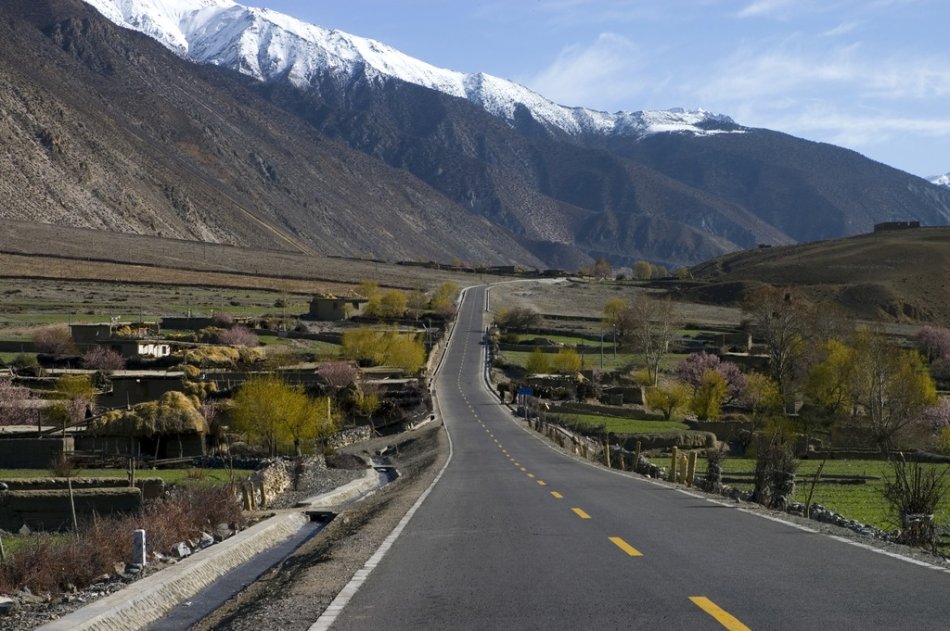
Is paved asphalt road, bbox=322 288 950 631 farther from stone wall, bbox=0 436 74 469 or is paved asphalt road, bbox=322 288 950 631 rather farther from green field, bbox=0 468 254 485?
stone wall, bbox=0 436 74 469

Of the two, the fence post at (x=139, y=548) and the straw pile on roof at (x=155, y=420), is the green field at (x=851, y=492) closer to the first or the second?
the fence post at (x=139, y=548)

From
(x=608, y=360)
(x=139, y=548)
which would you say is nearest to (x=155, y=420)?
(x=139, y=548)

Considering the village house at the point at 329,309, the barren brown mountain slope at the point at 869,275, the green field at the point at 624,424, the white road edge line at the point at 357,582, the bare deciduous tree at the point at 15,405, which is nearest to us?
the white road edge line at the point at 357,582

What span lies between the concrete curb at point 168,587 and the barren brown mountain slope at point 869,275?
130619 millimetres

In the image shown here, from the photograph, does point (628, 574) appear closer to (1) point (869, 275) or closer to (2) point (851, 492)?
(2) point (851, 492)

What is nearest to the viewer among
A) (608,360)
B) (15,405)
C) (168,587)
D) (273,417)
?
(168,587)

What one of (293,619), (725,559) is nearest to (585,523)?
(725,559)

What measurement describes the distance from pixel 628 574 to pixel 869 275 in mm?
156531

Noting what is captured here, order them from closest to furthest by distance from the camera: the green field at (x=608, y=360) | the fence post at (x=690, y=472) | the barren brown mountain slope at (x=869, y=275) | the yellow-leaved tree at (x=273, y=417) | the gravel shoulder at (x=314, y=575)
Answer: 1. the gravel shoulder at (x=314, y=575)
2. the fence post at (x=690, y=472)
3. the yellow-leaved tree at (x=273, y=417)
4. the green field at (x=608, y=360)
5. the barren brown mountain slope at (x=869, y=275)

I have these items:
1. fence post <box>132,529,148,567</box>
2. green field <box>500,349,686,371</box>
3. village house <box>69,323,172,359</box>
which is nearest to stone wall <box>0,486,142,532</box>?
fence post <box>132,529,148,567</box>

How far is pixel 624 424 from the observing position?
64.2m

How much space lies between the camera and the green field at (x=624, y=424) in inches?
2386

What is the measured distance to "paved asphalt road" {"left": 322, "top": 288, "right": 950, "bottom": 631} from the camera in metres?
9.29

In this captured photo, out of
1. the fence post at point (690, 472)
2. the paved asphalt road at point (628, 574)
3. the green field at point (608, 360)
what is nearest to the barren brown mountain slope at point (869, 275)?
the green field at point (608, 360)
